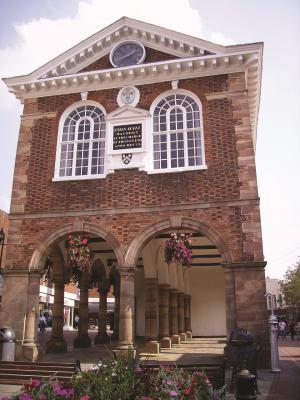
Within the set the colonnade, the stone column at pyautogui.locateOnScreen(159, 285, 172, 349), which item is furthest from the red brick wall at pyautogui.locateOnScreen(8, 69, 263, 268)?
the stone column at pyautogui.locateOnScreen(159, 285, 172, 349)

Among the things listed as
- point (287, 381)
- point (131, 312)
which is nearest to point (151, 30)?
point (131, 312)

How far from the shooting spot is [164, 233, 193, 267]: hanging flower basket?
38.2ft

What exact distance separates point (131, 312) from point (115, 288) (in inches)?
421

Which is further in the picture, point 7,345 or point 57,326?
point 57,326

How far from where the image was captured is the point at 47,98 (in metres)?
14.8

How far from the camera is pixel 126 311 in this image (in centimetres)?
1189

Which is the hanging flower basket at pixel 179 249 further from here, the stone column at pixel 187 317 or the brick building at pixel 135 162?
the stone column at pixel 187 317

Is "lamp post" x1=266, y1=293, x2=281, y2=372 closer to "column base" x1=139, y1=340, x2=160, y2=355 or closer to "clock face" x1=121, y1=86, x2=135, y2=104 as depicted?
"column base" x1=139, y1=340, x2=160, y2=355

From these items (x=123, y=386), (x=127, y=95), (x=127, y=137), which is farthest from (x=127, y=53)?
(x=123, y=386)

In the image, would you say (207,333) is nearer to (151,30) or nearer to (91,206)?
(91,206)

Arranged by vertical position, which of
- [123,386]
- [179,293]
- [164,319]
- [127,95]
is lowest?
[123,386]

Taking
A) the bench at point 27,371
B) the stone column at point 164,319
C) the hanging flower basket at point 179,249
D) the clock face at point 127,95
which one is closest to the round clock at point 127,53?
the clock face at point 127,95

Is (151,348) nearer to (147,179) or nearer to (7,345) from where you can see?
(7,345)

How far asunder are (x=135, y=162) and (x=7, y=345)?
6.47 metres
